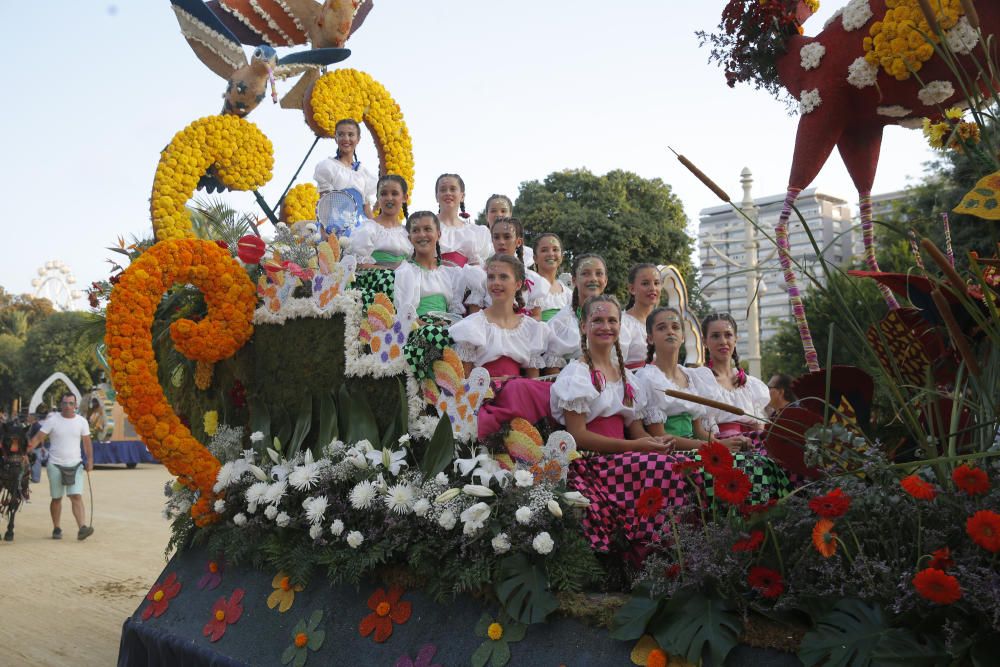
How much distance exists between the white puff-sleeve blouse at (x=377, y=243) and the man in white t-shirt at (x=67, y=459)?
→ 6.62 metres

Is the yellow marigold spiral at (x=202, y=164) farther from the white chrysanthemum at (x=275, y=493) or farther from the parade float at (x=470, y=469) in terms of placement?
the white chrysanthemum at (x=275, y=493)

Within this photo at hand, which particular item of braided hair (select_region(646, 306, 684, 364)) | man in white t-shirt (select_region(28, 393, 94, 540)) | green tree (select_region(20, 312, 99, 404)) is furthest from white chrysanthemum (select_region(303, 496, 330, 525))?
green tree (select_region(20, 312, 99, 404))

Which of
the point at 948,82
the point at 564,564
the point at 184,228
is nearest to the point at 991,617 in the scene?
the point at 564,564

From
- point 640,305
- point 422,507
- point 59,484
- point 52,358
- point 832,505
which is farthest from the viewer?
point 52,358

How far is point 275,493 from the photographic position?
201 inches

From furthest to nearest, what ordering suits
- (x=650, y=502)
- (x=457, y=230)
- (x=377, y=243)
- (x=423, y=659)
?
(x=457, y=230) → (x=377, y=243) → (x=423, y=659) → (x=650, y=502)

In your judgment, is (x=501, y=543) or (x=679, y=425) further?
(x=679, y=425)

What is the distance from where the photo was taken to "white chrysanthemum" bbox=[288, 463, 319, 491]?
5.02m

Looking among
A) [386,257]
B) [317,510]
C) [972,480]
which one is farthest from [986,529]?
[386,257]

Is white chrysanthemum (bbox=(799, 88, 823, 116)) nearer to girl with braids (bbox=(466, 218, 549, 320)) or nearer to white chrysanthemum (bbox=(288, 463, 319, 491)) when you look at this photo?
girl with braids (bbox=(466, 218, 549, 320))

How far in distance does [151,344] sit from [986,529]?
17.7ft

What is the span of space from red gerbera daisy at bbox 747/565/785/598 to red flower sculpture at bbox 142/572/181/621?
4009 mm

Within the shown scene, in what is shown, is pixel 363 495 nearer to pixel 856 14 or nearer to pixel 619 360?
pixel 619 360

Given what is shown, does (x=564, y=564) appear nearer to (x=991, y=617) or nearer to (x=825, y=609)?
(x=825, y=609)
